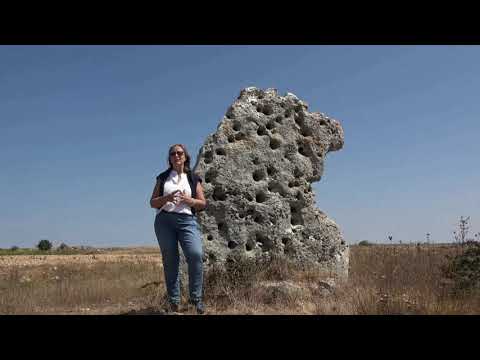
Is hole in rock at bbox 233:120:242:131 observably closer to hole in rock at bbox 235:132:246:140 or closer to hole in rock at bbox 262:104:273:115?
hole in rock at bbox 235:132:246:140

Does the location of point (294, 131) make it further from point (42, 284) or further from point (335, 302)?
point (42, 284)

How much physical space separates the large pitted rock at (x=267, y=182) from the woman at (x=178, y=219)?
152 cm

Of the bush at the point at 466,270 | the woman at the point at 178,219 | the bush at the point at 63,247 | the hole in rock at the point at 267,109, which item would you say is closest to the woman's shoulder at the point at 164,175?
the woman at the point at 178,219

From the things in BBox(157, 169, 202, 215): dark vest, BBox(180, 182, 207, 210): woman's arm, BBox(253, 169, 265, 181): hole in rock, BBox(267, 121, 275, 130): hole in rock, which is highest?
BBox(267, 121, 275, 130): hole in rock

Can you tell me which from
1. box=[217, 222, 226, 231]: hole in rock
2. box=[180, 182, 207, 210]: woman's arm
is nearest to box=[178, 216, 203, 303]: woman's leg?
box=[180, 182, 207, 210]: woman's arm

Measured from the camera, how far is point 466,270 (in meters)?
7.64

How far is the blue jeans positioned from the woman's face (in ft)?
2.10

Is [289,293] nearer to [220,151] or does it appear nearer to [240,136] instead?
[220,151]

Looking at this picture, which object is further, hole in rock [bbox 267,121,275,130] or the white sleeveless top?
hole in rock [bbox 267,121,275,130]

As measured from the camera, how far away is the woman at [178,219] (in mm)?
5898

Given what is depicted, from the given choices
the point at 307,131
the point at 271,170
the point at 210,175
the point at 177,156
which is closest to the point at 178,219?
the point at 177,156

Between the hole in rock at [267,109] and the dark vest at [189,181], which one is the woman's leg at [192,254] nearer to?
the dark vest at [189,181]

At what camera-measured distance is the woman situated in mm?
5898
